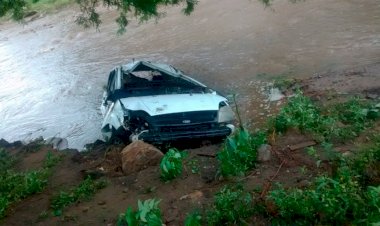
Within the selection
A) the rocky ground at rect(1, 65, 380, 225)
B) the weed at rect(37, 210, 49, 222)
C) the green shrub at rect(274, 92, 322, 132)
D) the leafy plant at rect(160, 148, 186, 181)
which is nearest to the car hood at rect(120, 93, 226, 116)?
the rocky ground at rect(1, 65, 380, 225)

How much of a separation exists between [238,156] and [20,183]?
11.6 ft

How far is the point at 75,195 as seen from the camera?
6.06 metres

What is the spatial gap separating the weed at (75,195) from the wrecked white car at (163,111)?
3.84 ft

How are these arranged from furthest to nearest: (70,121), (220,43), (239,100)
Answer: (220,43) < (70,121) < (239,100)

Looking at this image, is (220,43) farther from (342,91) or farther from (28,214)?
(28,214)

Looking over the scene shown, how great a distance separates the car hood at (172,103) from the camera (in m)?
7.27

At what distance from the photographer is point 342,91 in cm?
874

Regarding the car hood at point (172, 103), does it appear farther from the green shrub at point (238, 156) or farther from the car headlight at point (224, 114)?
the green shrub at point (238, 156)

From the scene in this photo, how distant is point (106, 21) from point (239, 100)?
12.7m

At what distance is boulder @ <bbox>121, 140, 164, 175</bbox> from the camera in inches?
264

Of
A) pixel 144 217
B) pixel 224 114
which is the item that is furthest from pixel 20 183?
pixel 144 217

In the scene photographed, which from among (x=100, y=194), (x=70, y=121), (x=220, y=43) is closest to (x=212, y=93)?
(x=100, y=194)

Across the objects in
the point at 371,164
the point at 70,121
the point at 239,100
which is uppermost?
the point at 371,164

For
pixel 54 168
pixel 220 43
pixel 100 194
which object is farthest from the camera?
pixel 220 43
